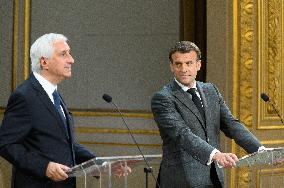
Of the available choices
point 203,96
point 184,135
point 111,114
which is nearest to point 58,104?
point 184,135

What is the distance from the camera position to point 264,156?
2979mm

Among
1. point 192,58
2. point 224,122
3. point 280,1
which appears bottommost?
point 224,122

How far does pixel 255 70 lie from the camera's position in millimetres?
5262

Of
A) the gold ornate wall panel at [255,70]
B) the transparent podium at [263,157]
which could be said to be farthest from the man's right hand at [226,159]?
the gold ornate wall panel at [255,70]

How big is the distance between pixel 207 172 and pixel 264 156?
1.09ft

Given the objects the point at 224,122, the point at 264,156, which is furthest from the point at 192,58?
the point at 264,156

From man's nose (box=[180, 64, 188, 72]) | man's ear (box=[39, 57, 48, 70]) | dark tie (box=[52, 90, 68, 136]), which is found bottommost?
dark tie (box=[52, 90, 68, 136])

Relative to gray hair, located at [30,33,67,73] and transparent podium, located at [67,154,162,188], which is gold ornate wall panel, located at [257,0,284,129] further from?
gray hair, located at [30,33,67,73]

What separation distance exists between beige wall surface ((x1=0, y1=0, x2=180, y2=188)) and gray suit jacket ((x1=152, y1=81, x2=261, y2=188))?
8.11 feet

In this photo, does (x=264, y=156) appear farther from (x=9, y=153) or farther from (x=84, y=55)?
(x=84, y=55)

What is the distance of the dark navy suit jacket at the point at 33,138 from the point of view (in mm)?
2924

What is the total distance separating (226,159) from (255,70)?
2358mm

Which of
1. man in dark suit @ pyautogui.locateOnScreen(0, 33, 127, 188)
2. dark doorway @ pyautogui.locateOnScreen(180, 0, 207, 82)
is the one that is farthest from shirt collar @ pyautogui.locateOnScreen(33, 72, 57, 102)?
dark doorway @ pyautogui.locateOnScreen(180, 0, 207, 82)

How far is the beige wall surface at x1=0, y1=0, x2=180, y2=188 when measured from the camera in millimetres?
5887
